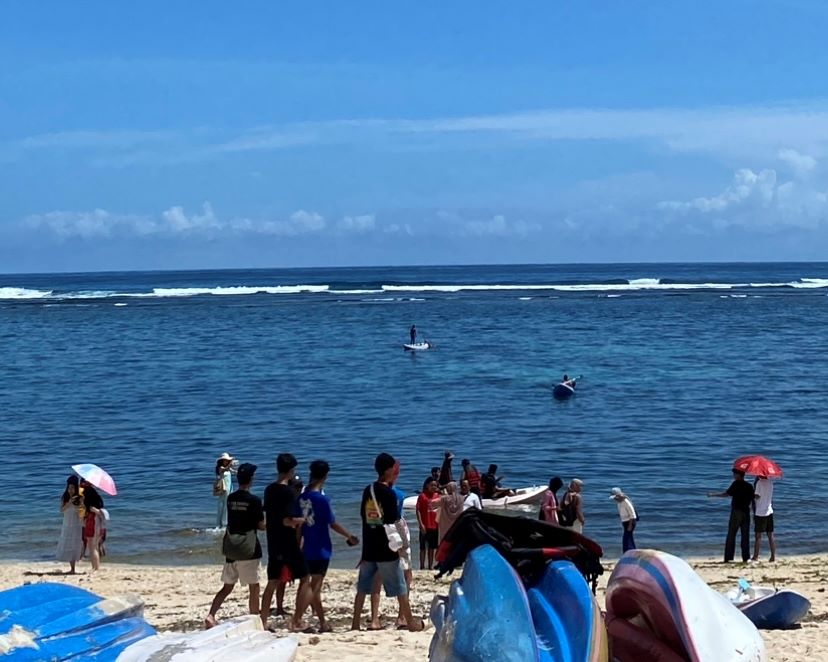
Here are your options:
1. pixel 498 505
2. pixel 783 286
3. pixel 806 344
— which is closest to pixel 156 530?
pixel 498 505

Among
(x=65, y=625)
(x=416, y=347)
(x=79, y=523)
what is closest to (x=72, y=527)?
(x=79, y=523)

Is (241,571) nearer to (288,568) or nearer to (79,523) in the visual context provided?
(288,568)

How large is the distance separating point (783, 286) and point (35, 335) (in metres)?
72.4

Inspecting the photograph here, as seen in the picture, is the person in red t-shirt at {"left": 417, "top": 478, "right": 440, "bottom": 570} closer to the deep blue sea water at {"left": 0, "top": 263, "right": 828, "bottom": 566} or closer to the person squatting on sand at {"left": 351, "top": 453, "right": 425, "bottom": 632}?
the deep blue sea water at {"left": 0, "top": 263, "right": 828, "bottom": 566}

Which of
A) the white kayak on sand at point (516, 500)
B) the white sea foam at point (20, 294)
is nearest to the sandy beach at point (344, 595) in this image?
the white kayak on sand at point (516, 500)

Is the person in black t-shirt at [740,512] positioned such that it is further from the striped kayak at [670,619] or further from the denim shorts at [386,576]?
the striped kayak at [670,619]

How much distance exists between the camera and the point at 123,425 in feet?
96.9

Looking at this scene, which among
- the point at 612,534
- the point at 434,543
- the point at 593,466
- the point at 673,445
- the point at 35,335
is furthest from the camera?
the point at 35,335

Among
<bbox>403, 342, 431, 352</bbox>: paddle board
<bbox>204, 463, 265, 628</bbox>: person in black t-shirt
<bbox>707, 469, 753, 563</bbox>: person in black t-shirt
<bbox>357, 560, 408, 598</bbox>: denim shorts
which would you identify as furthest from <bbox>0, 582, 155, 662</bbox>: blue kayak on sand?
<bbox>403, 342, 431, 352</bbox>: paddle board

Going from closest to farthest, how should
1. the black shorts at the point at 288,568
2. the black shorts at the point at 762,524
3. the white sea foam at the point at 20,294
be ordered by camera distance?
the black shorts at the point at 288,568 → the black shorts at the point at 762,524 → the white sea foam at the point at 20,294

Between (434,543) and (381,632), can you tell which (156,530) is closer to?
(434,543)

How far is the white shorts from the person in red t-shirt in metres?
4.61

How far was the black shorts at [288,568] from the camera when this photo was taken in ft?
33.2

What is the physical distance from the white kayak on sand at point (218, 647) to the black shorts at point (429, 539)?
19.8ft
